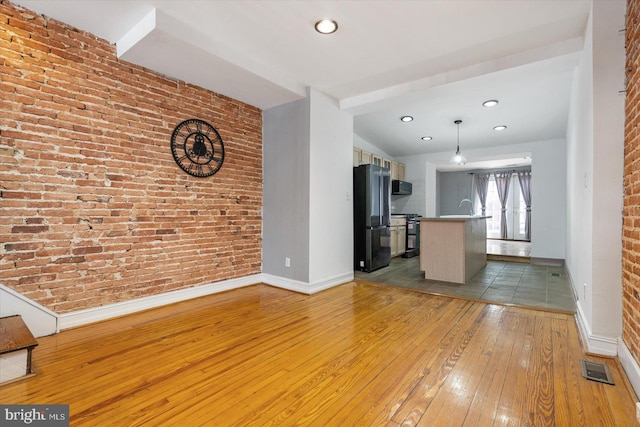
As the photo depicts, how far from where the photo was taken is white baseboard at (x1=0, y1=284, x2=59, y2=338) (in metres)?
2.24

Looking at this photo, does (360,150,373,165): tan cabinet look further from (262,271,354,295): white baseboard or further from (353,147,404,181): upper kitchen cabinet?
(262,271,354,295): white baseboard

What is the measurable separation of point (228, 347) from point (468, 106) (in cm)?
454

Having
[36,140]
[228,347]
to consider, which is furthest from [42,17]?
[228,347]

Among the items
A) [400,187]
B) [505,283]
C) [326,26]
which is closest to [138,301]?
[326,26]

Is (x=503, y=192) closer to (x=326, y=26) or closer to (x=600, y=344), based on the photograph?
(x=600, y=344)

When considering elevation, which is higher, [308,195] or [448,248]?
[308,195]

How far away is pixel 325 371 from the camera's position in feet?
6.25

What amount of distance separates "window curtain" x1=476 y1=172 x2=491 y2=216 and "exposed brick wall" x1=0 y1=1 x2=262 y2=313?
9.05m

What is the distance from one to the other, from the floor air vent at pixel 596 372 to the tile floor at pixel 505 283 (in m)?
1.22

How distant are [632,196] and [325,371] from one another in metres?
2.24

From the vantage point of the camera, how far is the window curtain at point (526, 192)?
29.9 feet

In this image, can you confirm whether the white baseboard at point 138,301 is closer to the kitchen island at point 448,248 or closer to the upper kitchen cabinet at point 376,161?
the kitchen island at point 448,248

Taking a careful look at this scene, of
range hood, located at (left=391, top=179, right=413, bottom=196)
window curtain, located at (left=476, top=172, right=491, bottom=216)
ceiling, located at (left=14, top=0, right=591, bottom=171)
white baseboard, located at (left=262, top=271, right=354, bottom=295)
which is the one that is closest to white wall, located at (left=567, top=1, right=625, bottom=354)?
ceiling, located at (left=14, top=0, right=591, bottom=171)

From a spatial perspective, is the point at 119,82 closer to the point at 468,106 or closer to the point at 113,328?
the point at 113,328
